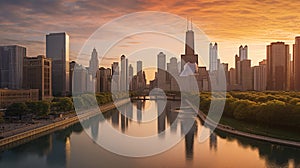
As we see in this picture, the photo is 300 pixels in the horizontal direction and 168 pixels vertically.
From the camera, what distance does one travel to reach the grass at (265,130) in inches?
579

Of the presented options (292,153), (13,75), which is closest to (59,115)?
(292,153)

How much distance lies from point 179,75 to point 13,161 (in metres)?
58.7

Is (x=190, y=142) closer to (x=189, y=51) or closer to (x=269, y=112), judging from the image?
(x=269, y=112)

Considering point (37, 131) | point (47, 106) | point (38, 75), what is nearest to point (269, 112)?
point (37, 131)

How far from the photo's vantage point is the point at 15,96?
2675cm

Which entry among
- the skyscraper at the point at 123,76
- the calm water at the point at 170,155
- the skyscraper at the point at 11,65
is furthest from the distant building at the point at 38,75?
the skyscraper at the point at 123,76

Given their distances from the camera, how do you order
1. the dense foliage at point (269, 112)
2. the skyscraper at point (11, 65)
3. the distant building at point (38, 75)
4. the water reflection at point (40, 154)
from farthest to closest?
the skyscraper at point (11, 65) < the distant building at point (38, 75) < the dense foliage at point (269, 112) < the water reflection at point (40, 154)

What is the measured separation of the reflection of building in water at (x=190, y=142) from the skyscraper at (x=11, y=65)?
34714 millimetres

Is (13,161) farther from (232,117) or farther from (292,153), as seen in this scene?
(232,117)

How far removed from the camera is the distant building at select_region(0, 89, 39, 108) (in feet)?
82.3

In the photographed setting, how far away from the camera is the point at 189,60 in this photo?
71.1 meters

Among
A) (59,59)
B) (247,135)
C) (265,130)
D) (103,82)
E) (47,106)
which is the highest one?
(59,59)

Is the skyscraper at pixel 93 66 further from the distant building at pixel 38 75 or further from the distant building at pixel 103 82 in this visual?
the distant building at pixel 38 75

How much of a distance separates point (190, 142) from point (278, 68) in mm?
48368
